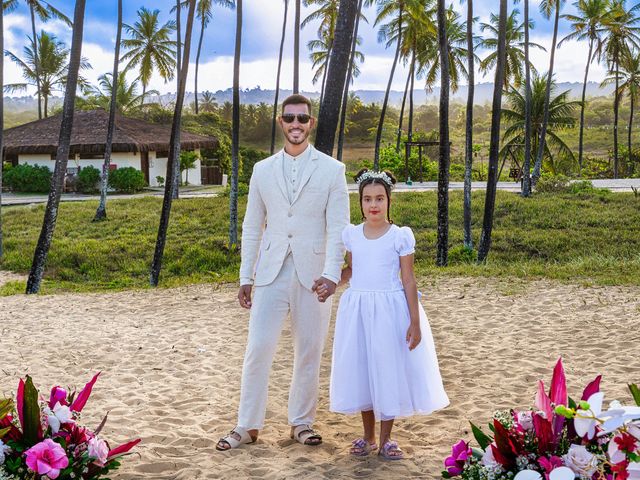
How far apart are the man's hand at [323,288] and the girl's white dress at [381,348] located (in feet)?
0.60

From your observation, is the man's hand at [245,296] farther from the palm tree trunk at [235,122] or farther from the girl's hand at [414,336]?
the palm tree trunk at [235,122]

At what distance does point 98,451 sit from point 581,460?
2307 millimetres

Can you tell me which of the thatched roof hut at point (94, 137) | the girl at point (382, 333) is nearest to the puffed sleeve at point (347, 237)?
the girl at point (382, 333)

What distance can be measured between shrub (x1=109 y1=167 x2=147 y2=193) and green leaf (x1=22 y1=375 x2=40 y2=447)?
28831mm

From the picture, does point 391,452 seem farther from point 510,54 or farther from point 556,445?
point 510,54

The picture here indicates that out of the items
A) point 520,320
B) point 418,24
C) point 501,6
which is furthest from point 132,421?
point 418,24

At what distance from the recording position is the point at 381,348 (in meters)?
4.45

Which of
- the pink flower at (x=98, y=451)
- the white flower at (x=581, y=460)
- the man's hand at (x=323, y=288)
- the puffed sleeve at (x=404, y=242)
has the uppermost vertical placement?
the puffed sleeve at (x=404, y=242)

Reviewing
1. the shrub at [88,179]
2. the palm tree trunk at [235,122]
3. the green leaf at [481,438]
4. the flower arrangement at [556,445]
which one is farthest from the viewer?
the shrub at [88,179]

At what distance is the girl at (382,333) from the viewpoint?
4457 mm

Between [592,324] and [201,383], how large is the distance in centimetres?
449

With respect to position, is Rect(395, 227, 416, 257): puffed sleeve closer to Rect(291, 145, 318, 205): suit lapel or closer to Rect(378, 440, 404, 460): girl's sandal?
Rect(291, 145, 318, 205): suit lapel

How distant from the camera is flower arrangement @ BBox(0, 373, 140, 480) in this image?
140 inches

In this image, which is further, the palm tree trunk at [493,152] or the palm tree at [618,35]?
the palm tree at [618,35]
